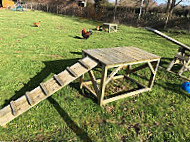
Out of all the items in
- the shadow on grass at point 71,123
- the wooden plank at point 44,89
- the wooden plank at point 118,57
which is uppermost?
the wooden plank at point 118,57

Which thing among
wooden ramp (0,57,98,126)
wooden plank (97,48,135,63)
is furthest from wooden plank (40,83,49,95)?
wooden plank (97,48,135,63)

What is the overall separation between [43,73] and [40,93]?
8.50 ft

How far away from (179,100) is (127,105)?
1.91m

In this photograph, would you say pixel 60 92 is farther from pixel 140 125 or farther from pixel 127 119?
pixel 140 125

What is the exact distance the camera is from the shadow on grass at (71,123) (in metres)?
3.57

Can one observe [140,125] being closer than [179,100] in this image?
Yes

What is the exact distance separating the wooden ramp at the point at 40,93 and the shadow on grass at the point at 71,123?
79 cm

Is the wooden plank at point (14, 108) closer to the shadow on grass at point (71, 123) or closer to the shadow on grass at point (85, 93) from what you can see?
the shadow on grass at point (71, 123)

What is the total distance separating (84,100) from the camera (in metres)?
4.81

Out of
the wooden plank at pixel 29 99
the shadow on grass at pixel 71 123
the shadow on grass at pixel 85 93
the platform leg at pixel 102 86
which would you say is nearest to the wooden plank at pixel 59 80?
the wooden plank at pixel 29 99

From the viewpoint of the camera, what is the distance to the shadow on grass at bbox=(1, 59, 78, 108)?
4913 millimetres

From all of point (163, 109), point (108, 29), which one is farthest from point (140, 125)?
point (108, 29)

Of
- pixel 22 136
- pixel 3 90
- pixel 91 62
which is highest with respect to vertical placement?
pixel 91 62

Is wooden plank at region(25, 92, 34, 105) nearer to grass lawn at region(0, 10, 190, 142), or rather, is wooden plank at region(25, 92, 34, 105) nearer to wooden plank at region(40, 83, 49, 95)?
wooden plank at region(40, 83, 49, 95)
